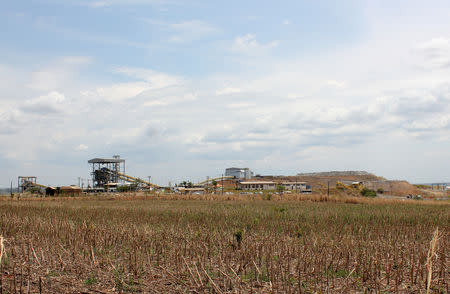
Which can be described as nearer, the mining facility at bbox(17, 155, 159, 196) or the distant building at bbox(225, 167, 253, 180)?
the mining facility at bbox(17, 155, 159, 196)

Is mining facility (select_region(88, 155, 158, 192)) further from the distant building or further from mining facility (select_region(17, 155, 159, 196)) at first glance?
the distant building

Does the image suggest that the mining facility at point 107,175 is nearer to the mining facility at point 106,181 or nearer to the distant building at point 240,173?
the mining facility at point 106,181

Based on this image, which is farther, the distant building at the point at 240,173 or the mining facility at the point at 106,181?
the distant building at the point at 240,173

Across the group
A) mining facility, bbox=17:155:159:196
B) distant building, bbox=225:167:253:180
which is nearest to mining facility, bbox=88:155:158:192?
mining facility, bbox=17:155:159:196

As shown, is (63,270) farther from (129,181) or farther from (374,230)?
Answer: (129,181)

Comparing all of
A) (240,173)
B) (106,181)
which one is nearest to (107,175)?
(106,181)

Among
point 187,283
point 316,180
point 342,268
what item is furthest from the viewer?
point 316,180

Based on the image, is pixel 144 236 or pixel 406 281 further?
pixel 144 236

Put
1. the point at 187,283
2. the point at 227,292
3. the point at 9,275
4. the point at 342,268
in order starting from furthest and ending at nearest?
the point at 342,268
the point at 9,275
the point at 187,283
the point at 227,292

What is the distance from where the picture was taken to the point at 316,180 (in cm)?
10444

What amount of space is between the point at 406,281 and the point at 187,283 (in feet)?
12.7

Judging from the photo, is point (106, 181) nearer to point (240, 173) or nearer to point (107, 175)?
point (107, 175)

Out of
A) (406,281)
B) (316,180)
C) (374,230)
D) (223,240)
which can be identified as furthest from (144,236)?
(316,180)

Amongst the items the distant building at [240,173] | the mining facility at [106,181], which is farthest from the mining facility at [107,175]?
the distant building at [240,173]
